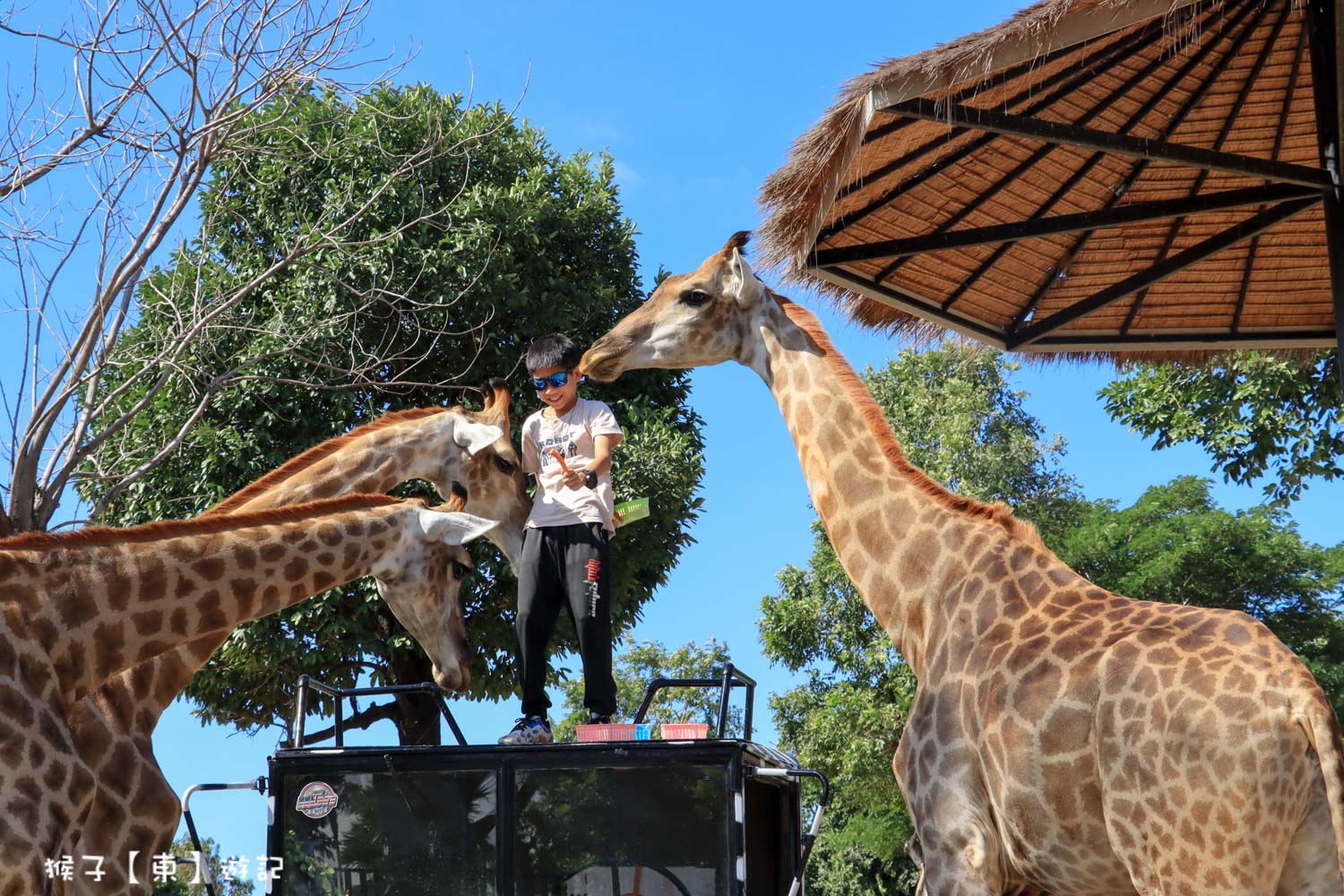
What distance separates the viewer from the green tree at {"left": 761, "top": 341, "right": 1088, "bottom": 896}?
2366 cm

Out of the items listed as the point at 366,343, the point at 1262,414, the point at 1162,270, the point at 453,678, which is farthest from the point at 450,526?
the point at 1262,414

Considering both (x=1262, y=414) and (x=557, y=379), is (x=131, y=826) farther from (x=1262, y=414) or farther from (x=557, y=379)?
(x=1262, y=414)

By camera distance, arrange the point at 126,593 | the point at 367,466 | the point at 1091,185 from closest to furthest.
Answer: the point at 126,593 < the point at 367,466 < the point at 1091,185

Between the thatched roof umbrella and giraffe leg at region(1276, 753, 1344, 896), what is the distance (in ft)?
11.3

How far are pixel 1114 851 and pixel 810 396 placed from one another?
2.74m

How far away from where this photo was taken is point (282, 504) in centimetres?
753

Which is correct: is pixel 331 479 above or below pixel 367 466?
below

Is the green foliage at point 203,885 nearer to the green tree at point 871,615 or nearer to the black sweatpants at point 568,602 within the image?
the black sweatpants at point 568,602

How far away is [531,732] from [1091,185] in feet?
16.6

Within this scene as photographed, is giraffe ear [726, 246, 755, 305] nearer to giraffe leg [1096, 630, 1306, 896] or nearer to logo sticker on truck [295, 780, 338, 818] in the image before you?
giraffe leg [1096, 630, 1306, 896]

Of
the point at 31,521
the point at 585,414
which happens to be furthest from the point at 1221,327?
the point at 31,521

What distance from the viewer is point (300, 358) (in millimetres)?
13031

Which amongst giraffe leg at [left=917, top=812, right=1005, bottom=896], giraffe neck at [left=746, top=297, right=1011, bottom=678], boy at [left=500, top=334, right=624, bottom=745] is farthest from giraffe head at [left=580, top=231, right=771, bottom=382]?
giraffe leg at [left=917, top=812, right=1005, bottom=896]

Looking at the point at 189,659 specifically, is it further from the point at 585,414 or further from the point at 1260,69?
the point at 1260,69
